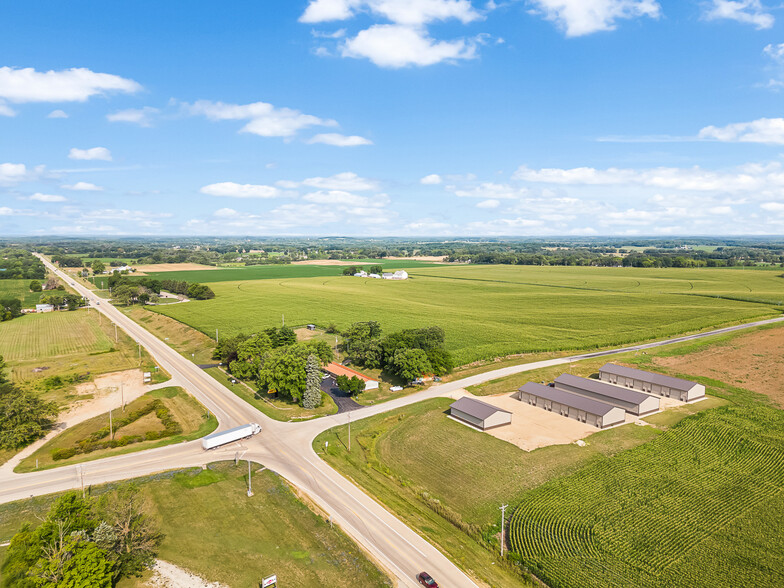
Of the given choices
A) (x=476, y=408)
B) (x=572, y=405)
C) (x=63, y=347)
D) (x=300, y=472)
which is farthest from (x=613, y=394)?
(x=63, y=347)

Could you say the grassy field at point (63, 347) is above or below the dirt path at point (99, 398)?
above

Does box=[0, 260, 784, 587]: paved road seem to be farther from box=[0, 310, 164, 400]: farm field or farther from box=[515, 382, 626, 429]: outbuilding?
box=[0, 310, 164, 400]: farm field

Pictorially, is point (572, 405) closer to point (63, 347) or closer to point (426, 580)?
point (426, 580)

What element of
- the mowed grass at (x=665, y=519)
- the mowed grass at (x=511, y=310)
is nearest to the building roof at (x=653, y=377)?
the mowed grass at (x=665, y=519)

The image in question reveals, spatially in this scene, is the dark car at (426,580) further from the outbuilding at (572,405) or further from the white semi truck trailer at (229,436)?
the outbuilding at (572,405)

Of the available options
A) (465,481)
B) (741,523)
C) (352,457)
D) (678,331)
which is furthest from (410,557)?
(678,331)

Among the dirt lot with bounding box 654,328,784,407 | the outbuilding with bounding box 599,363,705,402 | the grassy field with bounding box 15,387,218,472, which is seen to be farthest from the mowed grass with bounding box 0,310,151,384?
the dirt lot with bounding box 654,328,784,407
